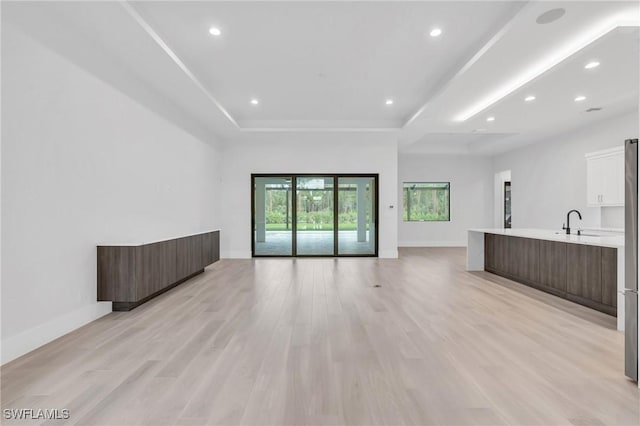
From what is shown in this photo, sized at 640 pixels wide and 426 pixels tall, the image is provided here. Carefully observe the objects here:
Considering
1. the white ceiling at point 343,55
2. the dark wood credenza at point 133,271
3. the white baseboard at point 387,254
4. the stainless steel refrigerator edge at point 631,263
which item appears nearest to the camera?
the stainless steel refrigerator edge at point 631,263

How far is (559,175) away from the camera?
8188 millimetres

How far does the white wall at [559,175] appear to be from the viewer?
6.79 metres

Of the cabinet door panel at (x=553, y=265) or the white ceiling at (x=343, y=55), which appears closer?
the white ceiling at (x=343, y=55)

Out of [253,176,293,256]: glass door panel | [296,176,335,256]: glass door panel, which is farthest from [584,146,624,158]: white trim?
[253,176,293,256]: glass door panel

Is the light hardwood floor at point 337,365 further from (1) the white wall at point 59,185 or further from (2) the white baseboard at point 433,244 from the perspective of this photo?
(2) the white baseboard at point 433,244

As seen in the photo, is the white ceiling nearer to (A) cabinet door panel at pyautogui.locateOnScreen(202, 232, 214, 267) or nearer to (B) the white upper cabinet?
(B) the white upper cabinet

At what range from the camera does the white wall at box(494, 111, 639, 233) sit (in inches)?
267

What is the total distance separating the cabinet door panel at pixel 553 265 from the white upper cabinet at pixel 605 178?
309 centimetres

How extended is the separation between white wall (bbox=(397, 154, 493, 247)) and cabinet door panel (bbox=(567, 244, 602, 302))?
6.79 metres

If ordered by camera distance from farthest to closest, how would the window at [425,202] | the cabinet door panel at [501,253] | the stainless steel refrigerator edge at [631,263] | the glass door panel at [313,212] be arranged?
the window at [425,202] < the glass door panel at [313,212] < the cabinet door panel at [501,253] < the stainless steel refrigerator edge at [631,263]

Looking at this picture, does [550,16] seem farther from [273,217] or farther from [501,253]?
[273,217]

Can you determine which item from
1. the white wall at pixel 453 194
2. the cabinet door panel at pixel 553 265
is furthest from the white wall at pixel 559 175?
the cabinet door panel at pixel 553 265

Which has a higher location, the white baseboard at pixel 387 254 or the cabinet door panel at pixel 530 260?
the cabinet door panel at pixel 530 260

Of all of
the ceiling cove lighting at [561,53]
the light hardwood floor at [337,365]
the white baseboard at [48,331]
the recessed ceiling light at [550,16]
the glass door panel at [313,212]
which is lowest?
the light hardwood floor at [337,365]
